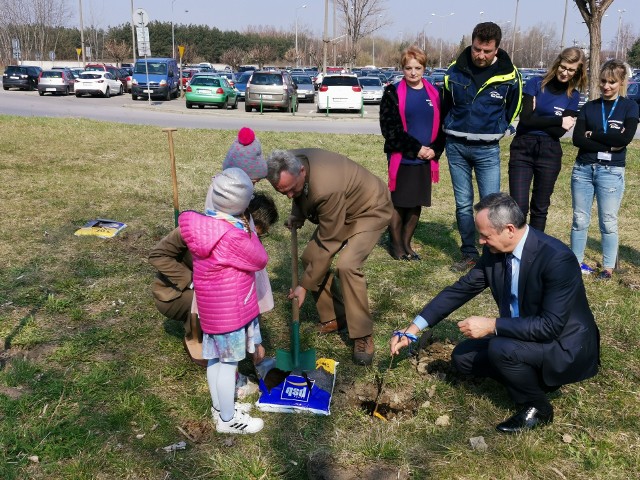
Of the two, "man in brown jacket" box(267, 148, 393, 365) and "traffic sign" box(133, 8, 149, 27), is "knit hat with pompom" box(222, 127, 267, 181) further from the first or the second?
"traffic sign" box(133, 8, 149, 27)

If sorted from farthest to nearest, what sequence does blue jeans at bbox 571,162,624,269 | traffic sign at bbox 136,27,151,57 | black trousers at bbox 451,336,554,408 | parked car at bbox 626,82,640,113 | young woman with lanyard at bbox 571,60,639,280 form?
1. parked car at bbox 626,82,640,113
2. traffic sign at bbox 136,27,151,57
3. blue jeans at bbox 571,162,624,269
4. young woman with lanyard at bbox 571,60,639,280
5. black trousers at bbox 451,336,554,408

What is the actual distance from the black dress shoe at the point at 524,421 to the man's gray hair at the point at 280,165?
1761mm

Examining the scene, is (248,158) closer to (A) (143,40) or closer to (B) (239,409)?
(B) (239,409)

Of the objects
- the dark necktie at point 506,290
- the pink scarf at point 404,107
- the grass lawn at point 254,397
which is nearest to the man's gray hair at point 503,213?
the dark necktie at point 506,290

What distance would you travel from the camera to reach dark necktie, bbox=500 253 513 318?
3243 mm

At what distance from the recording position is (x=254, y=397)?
3.74 meters

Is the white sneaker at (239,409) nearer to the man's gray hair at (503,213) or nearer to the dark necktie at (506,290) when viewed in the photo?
the dark necktie at (506,290)

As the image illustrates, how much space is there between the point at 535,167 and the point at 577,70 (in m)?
0.88

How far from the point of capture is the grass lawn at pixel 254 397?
3.09m

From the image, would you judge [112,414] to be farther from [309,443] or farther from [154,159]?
[154,159]

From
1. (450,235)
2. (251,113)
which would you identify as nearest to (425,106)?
(450,235)

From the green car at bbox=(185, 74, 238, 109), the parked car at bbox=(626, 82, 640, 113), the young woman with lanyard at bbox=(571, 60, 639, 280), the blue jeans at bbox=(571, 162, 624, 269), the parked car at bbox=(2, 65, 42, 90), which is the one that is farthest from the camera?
the parked car at bbox=(2, 65, 42, 90)

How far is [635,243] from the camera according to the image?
7145mm

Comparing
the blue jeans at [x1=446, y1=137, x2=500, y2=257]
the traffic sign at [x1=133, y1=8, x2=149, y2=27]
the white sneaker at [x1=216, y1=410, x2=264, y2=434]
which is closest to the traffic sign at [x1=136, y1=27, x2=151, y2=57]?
the traffic sign at [x1=133, y1=8, x2=149, y2=27]
